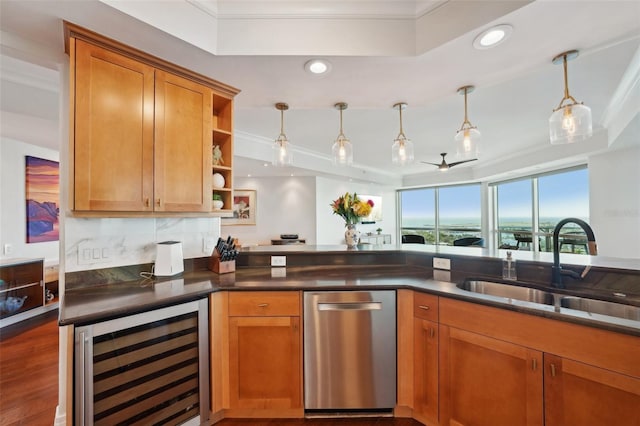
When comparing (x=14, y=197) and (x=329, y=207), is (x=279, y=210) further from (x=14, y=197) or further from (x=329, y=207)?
(x=14, y=197)

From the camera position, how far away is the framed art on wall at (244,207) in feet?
21.0

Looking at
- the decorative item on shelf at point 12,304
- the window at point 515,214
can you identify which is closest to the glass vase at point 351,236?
the decorative item on shelf at point 12,304

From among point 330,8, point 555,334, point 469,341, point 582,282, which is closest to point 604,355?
point 555,334

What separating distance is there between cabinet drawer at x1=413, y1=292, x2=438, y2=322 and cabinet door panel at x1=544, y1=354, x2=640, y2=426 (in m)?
0.54

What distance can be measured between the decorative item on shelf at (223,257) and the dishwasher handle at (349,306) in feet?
2.83

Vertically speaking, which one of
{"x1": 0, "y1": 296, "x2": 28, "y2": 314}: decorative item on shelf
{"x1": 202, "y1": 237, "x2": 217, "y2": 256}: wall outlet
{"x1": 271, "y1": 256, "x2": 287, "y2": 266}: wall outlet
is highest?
{"x1": 202, "y1": 237, "x2": 217, "y2": 256}: wall outlet

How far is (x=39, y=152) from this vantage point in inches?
156

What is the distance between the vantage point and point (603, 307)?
4.98 feet

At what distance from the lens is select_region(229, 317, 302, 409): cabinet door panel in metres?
1.82

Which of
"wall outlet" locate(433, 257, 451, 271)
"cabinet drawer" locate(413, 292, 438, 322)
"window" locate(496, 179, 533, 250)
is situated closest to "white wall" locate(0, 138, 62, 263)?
"cabinet drawer" locate(413, 292, 438, 322)

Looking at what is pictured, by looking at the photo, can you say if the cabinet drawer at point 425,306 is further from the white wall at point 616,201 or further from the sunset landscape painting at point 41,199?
the sunset landscape painting at point 41,199

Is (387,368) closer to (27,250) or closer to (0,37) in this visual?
(0,37)

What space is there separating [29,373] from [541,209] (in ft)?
25.4

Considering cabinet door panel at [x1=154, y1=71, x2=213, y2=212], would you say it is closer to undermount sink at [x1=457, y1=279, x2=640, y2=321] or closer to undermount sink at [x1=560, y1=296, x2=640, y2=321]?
undermount sink at [x1=457, y1=279, x2=640, y2=321]
